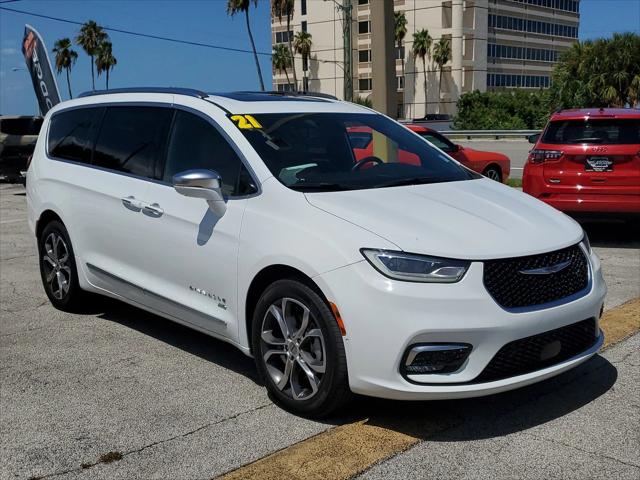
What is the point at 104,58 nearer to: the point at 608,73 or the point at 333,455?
the point at 608,73

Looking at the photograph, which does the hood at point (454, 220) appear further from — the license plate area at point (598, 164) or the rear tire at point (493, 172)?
the rear tire at point (493, 172)

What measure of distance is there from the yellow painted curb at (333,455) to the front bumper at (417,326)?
0.83 feet

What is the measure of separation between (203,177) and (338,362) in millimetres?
1345

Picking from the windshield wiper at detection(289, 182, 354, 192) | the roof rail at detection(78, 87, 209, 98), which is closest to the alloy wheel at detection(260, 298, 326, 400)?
the windshield wiper at detection(289, 182, 354, 192)

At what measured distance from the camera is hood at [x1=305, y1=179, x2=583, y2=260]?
12.2ft

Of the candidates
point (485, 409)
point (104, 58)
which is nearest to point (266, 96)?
point (485, 409)

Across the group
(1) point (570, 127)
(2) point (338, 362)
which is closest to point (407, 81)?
(1) point (570, 127)

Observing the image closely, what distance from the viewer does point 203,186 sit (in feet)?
14.2

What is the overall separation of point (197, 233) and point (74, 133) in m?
2.21

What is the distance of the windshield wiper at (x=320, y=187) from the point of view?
13.9 feet

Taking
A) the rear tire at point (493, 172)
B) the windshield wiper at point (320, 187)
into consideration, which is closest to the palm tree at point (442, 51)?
the rear tire at point (493, 172)

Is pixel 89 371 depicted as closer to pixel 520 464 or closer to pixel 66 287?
pixel 66 287

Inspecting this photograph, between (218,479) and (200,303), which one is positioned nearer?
(218,479)

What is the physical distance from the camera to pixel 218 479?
134 inches
